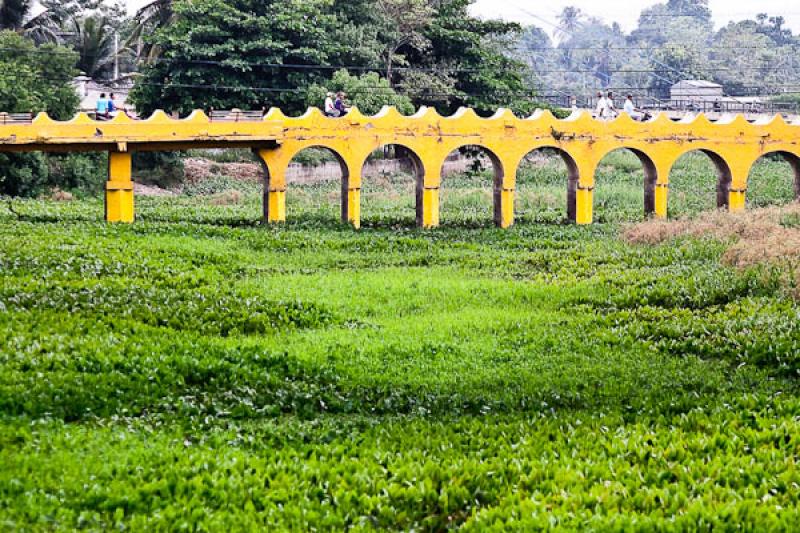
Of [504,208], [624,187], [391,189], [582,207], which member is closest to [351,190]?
[504,208]

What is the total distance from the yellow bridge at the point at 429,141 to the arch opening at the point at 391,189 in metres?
0.30

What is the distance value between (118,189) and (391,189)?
19925mm

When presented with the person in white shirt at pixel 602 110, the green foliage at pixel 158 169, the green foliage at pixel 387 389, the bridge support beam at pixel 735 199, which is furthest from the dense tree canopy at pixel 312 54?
the green foliage at pixel 387 389

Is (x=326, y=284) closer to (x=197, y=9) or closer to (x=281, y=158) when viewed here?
(x=281, y=158)

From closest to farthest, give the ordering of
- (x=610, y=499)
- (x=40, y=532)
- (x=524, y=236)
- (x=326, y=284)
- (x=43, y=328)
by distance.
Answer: (x=40, y=532) → (x=610, y=499) → (x=43, y=328) → (x=326, y=284) → (x=524, y=236)

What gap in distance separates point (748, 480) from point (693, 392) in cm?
390

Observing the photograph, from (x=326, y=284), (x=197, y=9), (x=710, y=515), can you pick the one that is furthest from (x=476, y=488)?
(x=197, y=9)

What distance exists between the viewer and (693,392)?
15109mm

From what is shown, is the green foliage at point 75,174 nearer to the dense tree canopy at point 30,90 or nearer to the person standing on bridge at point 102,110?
the dense tree canopy at point 30,90

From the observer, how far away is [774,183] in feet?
165

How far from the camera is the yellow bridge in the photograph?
32688 mm

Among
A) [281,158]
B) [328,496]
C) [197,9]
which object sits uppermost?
[197,9]

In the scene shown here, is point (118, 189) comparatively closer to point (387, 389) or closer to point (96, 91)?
point (387, 389)

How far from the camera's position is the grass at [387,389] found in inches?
419
